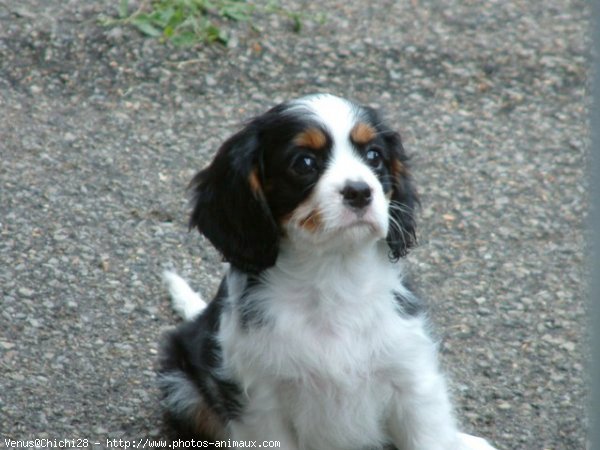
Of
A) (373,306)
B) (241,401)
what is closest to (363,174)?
(373,306)

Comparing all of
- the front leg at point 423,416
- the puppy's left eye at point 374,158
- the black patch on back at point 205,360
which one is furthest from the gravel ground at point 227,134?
the puppy's left eye at point 374,158

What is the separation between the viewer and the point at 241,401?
4246 mm

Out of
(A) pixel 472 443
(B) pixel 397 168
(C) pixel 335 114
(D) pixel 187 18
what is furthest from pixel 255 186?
(D) pixel 187 18

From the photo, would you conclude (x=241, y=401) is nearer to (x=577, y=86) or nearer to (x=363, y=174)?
(x=363, y=174)

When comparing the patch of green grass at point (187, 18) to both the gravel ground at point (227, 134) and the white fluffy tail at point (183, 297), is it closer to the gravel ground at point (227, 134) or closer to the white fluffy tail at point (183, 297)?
the gravel ground at point (227, 134)

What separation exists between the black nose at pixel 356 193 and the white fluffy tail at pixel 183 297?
1632 mm

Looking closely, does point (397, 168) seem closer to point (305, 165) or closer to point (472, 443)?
point (305, 165)

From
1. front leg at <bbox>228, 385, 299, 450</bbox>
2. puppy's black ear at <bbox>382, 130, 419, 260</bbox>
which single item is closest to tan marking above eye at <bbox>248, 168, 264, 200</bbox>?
puppy's black ear at <bbox>382, 130, 419, 260</bbox>

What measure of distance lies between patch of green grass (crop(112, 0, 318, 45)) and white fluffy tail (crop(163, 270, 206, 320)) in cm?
249

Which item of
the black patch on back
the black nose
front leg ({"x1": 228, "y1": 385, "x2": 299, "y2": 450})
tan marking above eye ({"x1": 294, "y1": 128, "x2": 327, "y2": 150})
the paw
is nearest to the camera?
the black nose

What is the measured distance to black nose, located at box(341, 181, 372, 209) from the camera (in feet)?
12.4

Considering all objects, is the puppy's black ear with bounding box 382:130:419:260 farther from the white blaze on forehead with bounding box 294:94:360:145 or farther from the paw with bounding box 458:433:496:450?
the paw with bounding box 458:433:496:450

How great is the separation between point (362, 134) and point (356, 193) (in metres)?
0.26

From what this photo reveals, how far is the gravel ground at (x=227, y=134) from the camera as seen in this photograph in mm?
4988
